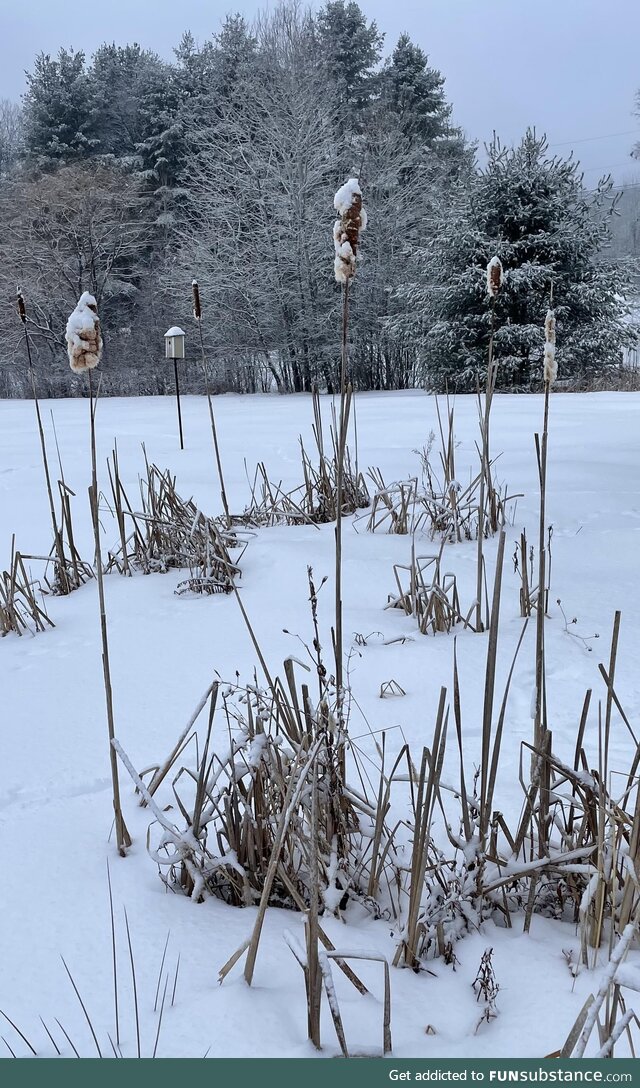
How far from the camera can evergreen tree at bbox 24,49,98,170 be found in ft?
65.5

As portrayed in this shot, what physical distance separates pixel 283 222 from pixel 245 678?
1490 centimetres

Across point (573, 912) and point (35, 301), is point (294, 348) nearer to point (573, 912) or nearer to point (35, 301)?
point (35, 301)

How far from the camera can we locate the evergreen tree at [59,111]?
20.0 m

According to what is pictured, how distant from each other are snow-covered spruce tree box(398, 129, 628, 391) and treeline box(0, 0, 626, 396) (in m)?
0.03

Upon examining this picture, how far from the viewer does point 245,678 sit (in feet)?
6.18

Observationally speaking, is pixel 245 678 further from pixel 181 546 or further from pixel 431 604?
pixel 181 546

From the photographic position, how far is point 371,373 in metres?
16.0

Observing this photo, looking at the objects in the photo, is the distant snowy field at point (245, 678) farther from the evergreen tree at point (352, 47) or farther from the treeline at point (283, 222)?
the evergreen tree at point (352, 47)

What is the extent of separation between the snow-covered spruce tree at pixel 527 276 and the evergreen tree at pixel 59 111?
1332cm

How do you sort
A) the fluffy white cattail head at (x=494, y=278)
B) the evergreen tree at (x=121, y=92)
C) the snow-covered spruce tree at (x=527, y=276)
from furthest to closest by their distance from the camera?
the evergreen tree at (x=121, y=92) → the snow-covered spruce tree at (x=527, y=276) → the fluffy white cattail head at (x=494, y=278)

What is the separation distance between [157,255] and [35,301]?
3470 millimetres

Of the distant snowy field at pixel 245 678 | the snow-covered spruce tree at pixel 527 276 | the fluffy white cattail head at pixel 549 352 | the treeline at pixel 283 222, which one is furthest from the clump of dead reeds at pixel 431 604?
the snow-covered spruce tree at pixel 527 276

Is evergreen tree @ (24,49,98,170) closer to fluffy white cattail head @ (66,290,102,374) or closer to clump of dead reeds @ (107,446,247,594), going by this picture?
clump of dead reeds @ (107,446,247,594)

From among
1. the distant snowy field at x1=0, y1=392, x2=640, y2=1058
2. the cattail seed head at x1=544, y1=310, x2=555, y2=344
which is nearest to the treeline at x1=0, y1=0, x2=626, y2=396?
the distant snowy field at x1=0, y1=392, x2=640, y2=1058
